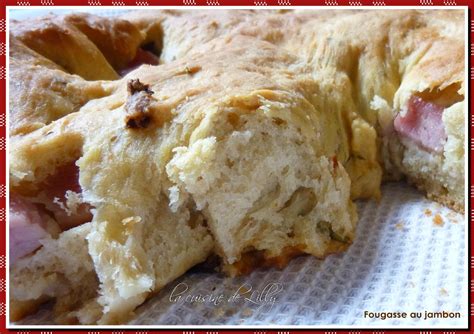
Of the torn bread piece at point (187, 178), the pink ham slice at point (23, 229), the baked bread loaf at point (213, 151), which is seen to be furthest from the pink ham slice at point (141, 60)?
the pink ham slice at point (23, 229)

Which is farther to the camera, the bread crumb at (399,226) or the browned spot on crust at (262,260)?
the bread crumb at (399,226)

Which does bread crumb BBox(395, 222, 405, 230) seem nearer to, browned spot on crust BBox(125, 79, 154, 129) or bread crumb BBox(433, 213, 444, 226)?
bread crumb BBox(433, 213, 444, 226)

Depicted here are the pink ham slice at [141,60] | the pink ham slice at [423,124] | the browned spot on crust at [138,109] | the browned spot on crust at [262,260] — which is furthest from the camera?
the pink ham slice at [141,60]

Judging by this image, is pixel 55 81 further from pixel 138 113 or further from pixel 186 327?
pixel 186 327

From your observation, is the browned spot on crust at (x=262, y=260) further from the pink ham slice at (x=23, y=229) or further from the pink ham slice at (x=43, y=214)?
the pink ham slice at (x=23, y=229)

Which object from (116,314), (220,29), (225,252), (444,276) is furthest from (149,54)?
(444,276)

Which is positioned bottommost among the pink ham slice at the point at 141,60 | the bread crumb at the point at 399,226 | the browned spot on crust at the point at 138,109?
the bread crumb at the point at 399,226

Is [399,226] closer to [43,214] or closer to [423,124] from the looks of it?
[423,124]
